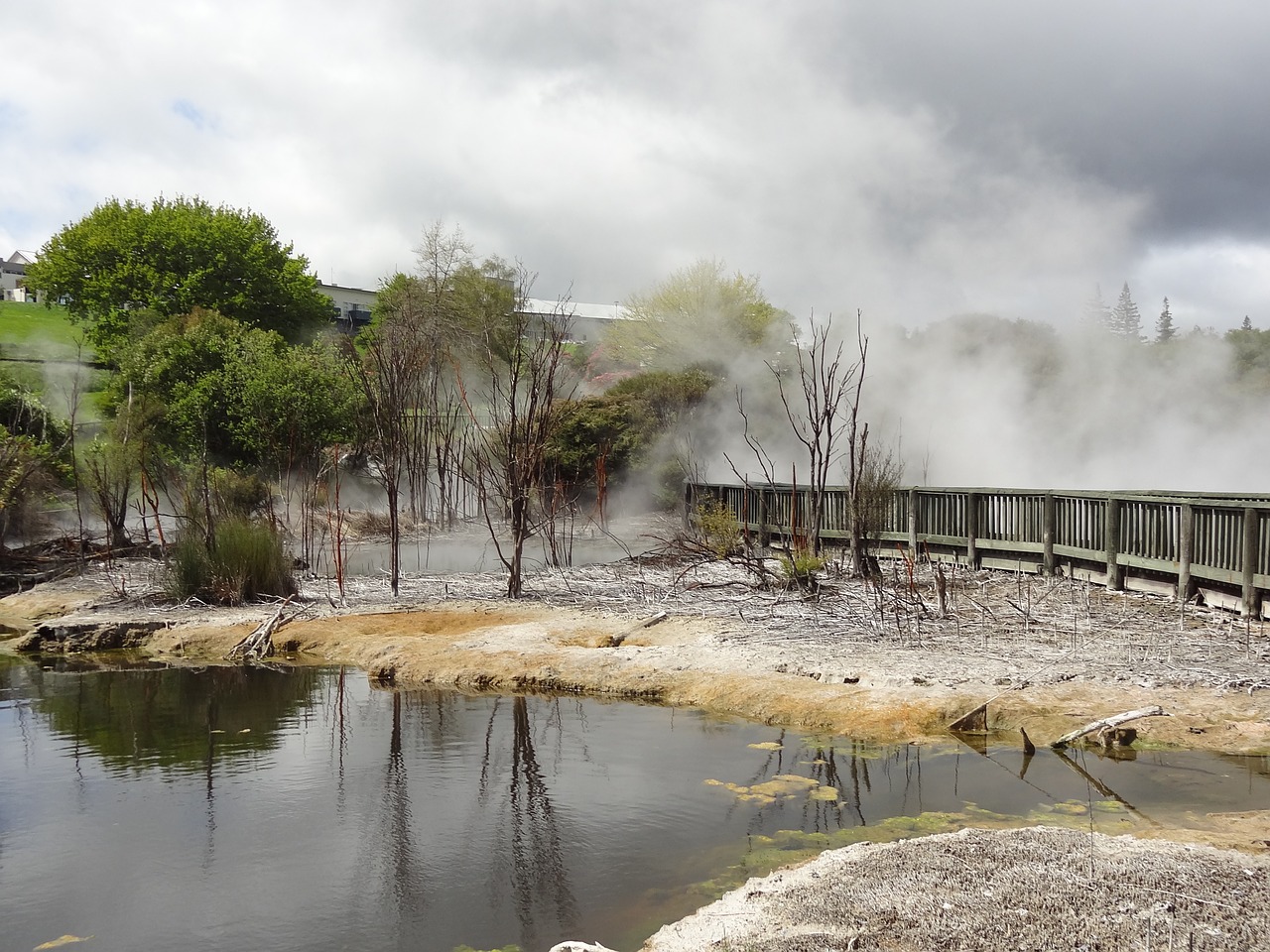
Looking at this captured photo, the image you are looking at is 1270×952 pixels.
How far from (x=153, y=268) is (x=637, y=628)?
3482 cm

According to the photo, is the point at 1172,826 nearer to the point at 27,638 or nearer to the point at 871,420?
the point at 27,638

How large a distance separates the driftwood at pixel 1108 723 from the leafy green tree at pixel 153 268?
36247mm

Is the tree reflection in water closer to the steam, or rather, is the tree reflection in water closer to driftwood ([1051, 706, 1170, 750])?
driftwood ([1051, 706, 1170, 750])

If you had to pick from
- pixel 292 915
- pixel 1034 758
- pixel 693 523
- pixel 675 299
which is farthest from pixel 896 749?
pixel 675 299

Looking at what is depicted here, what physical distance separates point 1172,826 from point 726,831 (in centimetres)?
205

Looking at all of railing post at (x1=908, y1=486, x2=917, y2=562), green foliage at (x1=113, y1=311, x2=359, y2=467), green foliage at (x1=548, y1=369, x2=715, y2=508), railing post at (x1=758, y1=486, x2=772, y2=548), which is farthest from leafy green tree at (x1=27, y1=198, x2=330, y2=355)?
railing post at (x1=908, y1=486, x2=917, y2=562)

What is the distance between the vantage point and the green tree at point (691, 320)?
34969 mm

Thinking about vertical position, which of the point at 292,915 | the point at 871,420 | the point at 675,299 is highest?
the point at 675,299

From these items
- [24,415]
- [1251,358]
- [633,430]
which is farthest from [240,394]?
[1251,358]

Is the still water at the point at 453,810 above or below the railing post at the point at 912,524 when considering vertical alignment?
below

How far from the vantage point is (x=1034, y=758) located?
19.8 ft

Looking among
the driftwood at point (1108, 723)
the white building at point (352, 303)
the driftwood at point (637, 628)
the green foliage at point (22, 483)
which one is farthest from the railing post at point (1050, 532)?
the white building at point (352, 303)

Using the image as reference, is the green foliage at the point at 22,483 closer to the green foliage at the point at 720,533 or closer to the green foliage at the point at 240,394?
the green foliage at the point at 240,394

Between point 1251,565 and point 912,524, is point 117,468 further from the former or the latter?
point 1251,565
